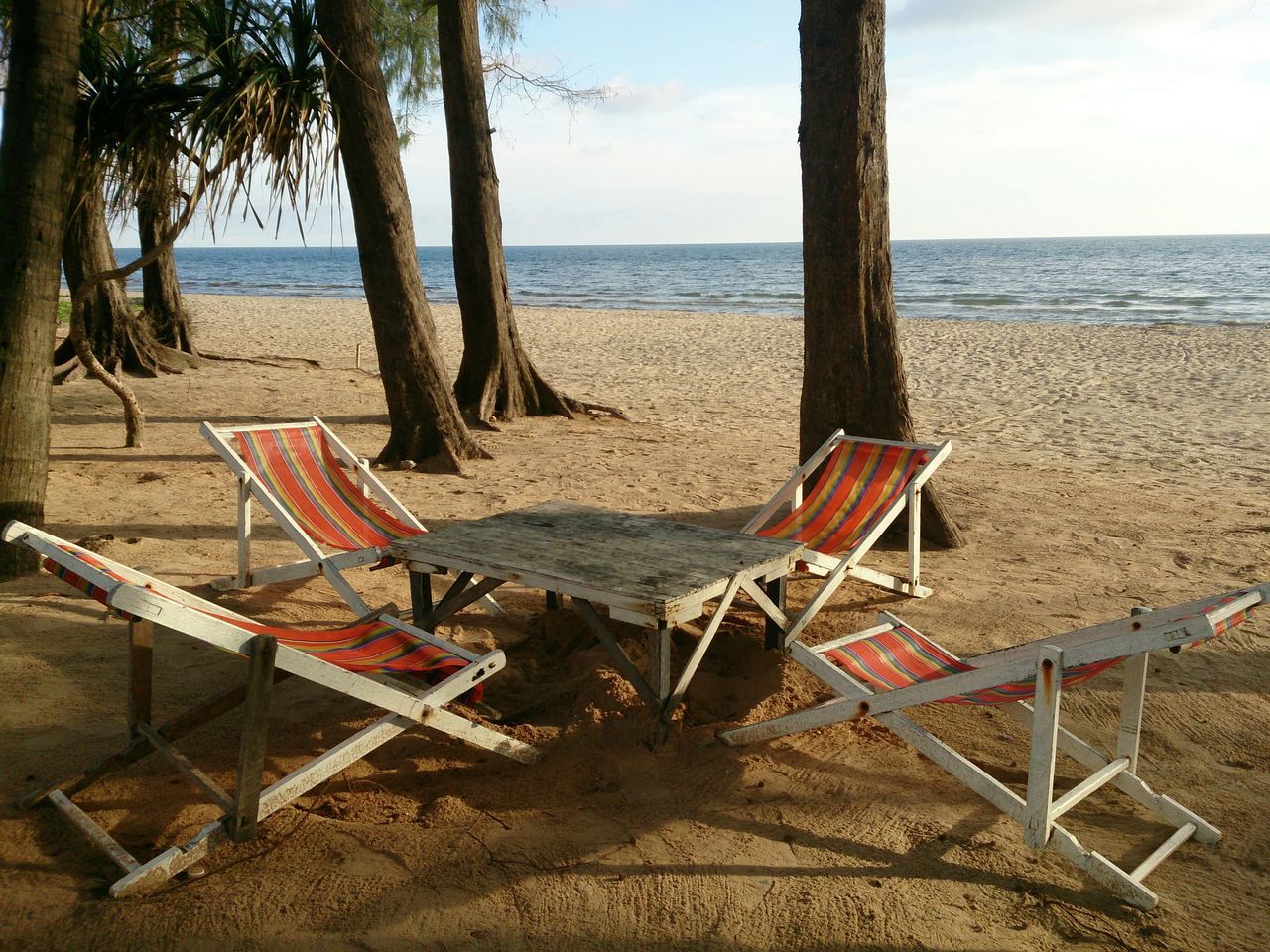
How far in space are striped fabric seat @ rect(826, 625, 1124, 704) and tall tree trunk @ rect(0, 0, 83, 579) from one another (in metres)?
3.47

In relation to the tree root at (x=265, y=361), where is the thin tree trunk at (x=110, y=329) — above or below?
above

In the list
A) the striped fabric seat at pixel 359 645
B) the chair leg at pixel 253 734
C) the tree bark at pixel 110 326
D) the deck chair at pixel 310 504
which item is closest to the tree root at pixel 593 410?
the tree bark at pixel 110 326

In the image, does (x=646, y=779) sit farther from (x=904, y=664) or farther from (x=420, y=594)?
(x=420, y=594)

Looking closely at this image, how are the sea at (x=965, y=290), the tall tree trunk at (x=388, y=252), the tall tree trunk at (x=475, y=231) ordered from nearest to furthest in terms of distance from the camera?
the tall tree trunk at (x=388, y=252) < the tall tree trunk at (x=475, y=231) < the sea at (x=965, y=290)

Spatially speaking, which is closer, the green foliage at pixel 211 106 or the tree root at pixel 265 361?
the green foliage at pixel 211 106

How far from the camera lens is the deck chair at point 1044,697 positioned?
2.28 meters

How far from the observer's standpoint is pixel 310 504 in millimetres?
4316

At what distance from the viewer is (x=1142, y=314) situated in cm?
2350

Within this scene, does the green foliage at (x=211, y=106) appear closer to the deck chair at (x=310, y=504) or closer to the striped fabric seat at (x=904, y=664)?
the deck chair at (x=310, y=504)

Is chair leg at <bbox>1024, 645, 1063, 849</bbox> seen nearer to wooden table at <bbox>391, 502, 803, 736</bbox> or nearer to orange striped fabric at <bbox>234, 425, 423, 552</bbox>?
wooden table at <bbox>391, 502, 803, 736</bbox>

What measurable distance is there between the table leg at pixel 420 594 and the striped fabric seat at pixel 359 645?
0.47 metres

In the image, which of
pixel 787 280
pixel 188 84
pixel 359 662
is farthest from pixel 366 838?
pixel 787 280

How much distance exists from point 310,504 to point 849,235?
303cm

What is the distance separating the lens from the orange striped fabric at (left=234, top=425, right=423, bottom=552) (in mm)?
4148
